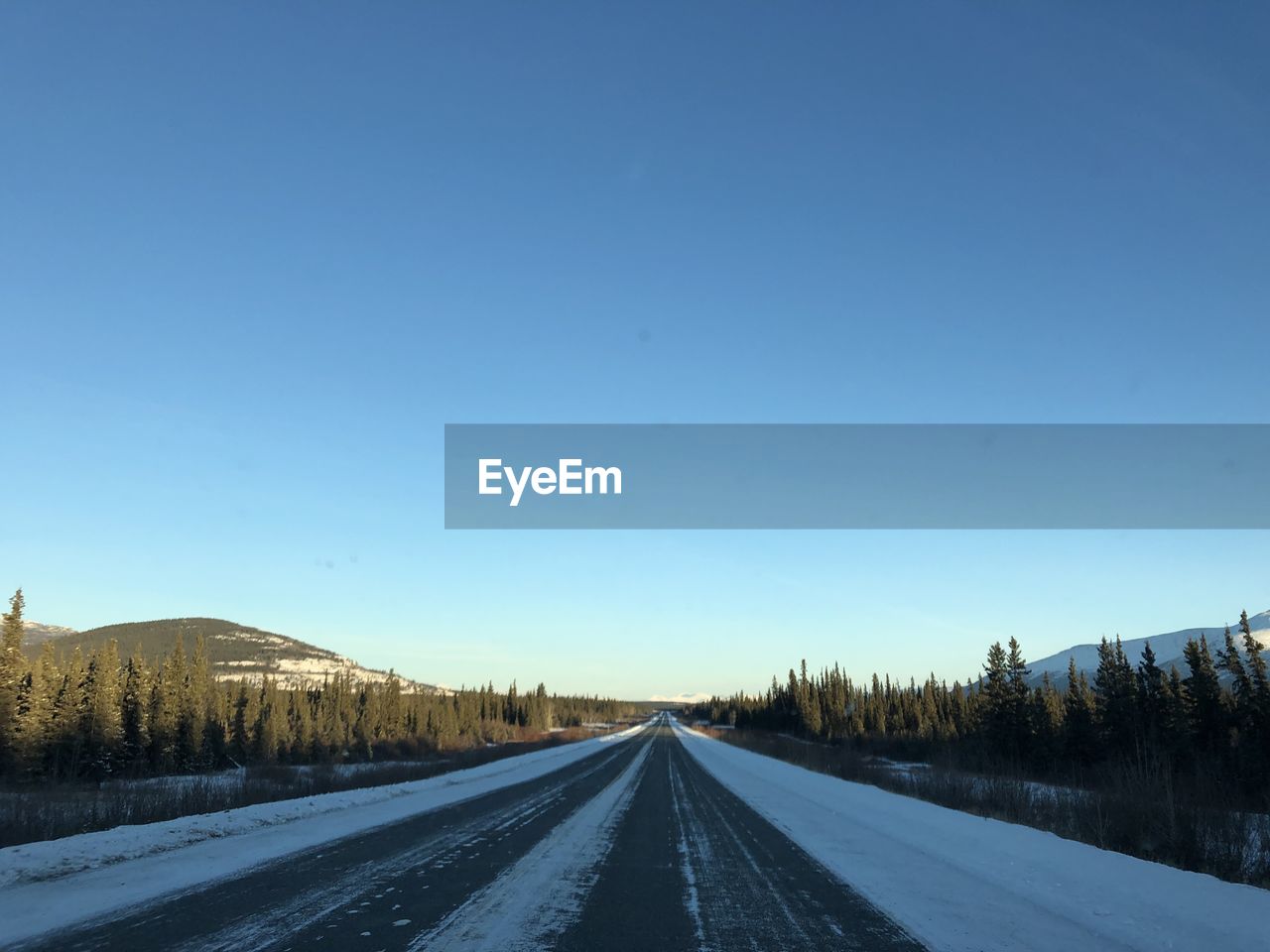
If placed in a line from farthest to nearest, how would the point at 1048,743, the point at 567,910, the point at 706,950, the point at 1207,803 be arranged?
1. the point at 1048,743
2. the point at 1207,803
3. the point at 567,910
4. the point at 706,950

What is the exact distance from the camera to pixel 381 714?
293 ft

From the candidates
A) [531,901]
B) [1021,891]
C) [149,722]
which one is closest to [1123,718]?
[1021,891]

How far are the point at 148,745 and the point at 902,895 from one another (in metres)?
61.9

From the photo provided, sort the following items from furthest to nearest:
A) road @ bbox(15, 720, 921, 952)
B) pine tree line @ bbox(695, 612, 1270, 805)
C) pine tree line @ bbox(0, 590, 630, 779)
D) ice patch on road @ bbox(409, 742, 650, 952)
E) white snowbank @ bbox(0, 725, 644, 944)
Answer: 1. pine tree line @ bbox(0, 590, 630, 779)
2. pine tree line @ bbox(695, 612, 1270, 805)
3. white snowbank @ bbox(0, 725, 644, 944)
4. road @ bbox(15, 720, 921, 952)
5. ice patch on road @ bbox(409, 742, 650, 952)

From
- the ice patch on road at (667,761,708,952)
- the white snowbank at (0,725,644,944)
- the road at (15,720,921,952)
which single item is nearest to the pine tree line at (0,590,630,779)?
the white snowbank at (0,725,644,944)

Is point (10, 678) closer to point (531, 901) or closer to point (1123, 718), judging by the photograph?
point (531, 901)

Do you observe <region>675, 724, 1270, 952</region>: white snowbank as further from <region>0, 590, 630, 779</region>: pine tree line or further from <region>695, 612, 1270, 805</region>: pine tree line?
<region>0, 590, 630, 779</region>: pine tree line

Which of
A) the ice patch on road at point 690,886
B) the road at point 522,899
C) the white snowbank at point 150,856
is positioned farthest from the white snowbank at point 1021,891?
the white snowbank at point 150,856

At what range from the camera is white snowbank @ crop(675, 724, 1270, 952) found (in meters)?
7.29

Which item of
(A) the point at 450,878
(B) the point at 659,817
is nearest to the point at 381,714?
(B) the point at 659,817

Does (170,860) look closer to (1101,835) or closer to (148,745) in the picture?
(1101,835)

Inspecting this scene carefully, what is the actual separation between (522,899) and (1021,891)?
6.20 metres

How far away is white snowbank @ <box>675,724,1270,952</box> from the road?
0.68 metres

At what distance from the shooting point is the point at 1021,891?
941cm
